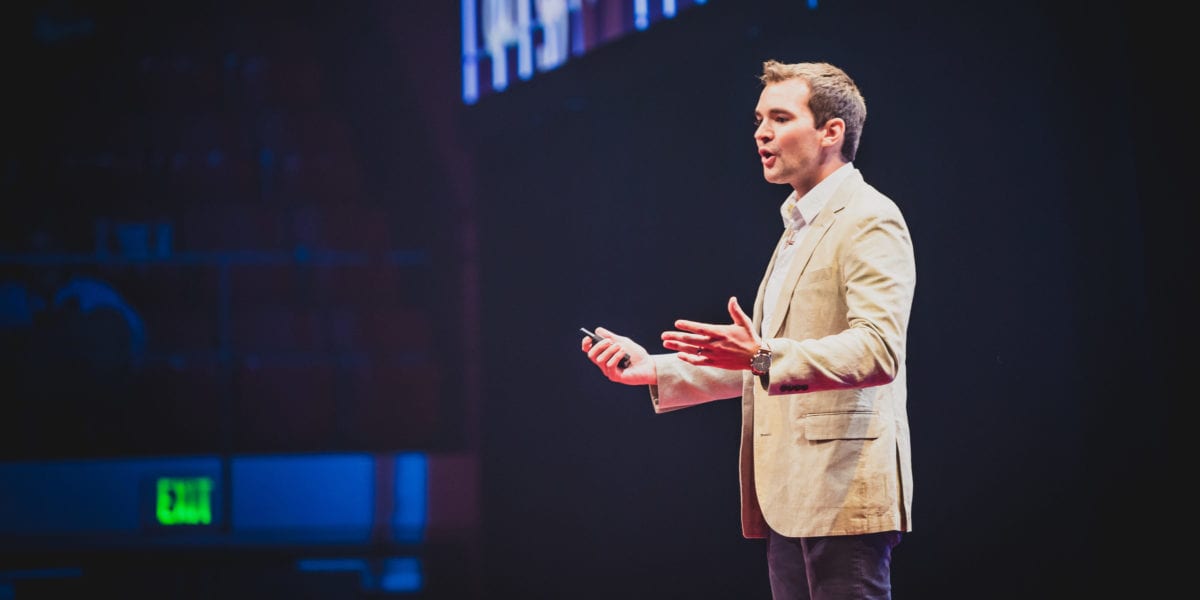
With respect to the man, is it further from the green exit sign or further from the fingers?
the green exit sign

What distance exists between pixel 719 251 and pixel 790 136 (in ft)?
3.85

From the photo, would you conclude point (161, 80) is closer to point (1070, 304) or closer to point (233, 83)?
point (233, 83)

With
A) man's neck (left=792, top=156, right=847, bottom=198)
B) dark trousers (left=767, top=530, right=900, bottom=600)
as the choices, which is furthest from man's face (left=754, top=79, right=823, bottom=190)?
dark trousers (left=767, top=530, right=900, bottom=600)

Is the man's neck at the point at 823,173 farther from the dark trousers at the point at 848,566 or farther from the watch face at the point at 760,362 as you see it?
the dark trousers at the point at 848,566

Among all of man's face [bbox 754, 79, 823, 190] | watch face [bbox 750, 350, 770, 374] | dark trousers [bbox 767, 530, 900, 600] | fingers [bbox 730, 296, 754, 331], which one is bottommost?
dark trousers [bbox 767, 530, 900, 600]

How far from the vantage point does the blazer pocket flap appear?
57.5 inches

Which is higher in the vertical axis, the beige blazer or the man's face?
the man's face

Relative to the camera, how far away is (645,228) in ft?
9.75

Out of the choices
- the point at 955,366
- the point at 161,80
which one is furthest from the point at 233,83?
the point at 955,366

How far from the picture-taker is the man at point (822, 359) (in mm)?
1343

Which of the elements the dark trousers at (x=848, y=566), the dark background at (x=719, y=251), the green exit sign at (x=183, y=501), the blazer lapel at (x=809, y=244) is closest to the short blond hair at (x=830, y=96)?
the blazer lapel at (x=809, y=244)

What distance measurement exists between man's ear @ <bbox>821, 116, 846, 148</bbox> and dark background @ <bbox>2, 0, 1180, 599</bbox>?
85 cm

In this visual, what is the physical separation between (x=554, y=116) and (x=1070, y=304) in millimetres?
1670

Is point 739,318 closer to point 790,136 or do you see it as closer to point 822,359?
point 822,359
